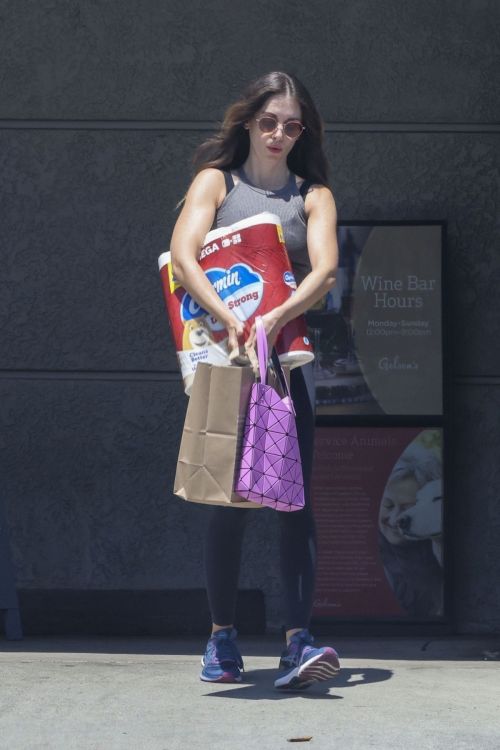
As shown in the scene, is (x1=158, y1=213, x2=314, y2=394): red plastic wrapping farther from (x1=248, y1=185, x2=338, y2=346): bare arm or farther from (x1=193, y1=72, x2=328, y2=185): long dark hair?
(x1=193, y1=72, x2=328, y2=185): long dark hair

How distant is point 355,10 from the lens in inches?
209

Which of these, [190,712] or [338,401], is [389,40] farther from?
[190,712]

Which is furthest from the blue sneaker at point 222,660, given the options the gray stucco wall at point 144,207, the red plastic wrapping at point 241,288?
the gray stucco wall at point 144,207

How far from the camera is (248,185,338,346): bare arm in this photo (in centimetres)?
371

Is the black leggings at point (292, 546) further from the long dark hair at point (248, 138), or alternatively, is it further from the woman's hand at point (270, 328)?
the long dark hair at point (248, 138)

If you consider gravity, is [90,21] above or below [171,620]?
above

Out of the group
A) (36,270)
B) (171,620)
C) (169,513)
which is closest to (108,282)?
(36,270)

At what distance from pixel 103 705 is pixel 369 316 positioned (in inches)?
83.8

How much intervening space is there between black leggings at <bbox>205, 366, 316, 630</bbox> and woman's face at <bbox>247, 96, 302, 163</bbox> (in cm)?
64

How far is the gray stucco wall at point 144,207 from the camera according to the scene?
5.29 metres

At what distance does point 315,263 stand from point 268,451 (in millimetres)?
609

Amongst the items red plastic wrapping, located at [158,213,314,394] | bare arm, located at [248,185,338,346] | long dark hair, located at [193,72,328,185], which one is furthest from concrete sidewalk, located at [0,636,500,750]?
long dark hair, located at [193,72,328,185]

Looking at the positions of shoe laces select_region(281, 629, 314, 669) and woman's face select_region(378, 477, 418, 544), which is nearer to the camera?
shoe laces select_region(281, 629, 314, 669)

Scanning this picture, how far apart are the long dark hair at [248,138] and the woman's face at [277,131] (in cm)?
2
